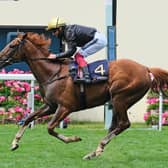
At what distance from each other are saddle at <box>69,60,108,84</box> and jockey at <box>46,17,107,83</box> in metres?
0.06

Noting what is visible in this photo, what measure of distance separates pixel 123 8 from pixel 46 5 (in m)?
1.93

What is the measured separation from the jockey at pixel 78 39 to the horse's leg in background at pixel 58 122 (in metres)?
0.51

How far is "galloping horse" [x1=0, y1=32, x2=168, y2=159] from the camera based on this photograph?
973cm

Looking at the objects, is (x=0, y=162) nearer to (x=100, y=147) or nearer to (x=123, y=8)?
(x=100, y=147)

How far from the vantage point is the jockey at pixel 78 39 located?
387 inches

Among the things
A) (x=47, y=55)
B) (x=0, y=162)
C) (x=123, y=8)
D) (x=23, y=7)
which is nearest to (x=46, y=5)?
(x=23, y=7)

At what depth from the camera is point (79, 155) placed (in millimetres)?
9875

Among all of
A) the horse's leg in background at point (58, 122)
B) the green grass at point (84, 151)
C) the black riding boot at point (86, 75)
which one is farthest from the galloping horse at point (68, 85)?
the green grass at point (84, 151)

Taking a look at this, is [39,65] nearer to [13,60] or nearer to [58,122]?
[13,60]

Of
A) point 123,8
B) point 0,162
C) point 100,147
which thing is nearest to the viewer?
point 0,162

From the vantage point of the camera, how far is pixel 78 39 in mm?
9961

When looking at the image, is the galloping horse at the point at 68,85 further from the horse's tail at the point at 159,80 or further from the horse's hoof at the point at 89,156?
the horse's tail at the point at 159,80

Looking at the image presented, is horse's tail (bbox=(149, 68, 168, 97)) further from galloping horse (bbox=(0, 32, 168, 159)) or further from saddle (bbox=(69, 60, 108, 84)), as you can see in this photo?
saddle (bbox=(69, 60, 108, 84))

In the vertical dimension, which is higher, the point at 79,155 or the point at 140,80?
the point at 140,80
